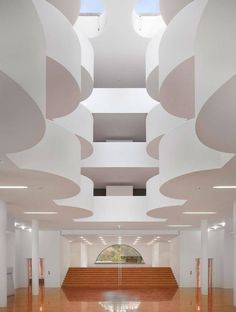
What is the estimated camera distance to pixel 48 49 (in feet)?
45.8

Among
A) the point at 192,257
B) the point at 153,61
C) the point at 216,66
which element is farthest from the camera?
the point at 192,257

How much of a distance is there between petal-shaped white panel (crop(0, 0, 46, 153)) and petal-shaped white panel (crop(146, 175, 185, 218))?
14.5 metres

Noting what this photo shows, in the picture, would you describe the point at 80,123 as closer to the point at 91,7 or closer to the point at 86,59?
the point at 86,59

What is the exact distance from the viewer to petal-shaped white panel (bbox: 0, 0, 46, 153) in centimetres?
805

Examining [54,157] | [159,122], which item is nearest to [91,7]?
[159,122]

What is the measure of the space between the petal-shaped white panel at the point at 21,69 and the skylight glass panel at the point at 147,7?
19104 millimetres

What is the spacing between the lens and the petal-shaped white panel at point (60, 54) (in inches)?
551

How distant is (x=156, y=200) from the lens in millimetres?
25000

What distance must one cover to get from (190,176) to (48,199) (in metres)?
8.22

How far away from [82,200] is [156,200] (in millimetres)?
3480

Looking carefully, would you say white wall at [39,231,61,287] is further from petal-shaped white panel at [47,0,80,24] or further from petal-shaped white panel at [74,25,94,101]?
petal-shaped white panel at [47,0,80,24]

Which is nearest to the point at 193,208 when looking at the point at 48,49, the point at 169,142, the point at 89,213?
the point at 89,213

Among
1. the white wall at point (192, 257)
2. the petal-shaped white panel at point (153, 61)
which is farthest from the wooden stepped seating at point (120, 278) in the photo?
the petal-shaped white panel at point (153, 61)

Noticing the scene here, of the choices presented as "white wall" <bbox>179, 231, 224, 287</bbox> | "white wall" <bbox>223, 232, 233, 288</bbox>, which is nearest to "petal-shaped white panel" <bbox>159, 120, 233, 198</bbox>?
"white wall" <bbox>223, 232, 233, 288</bbox>
